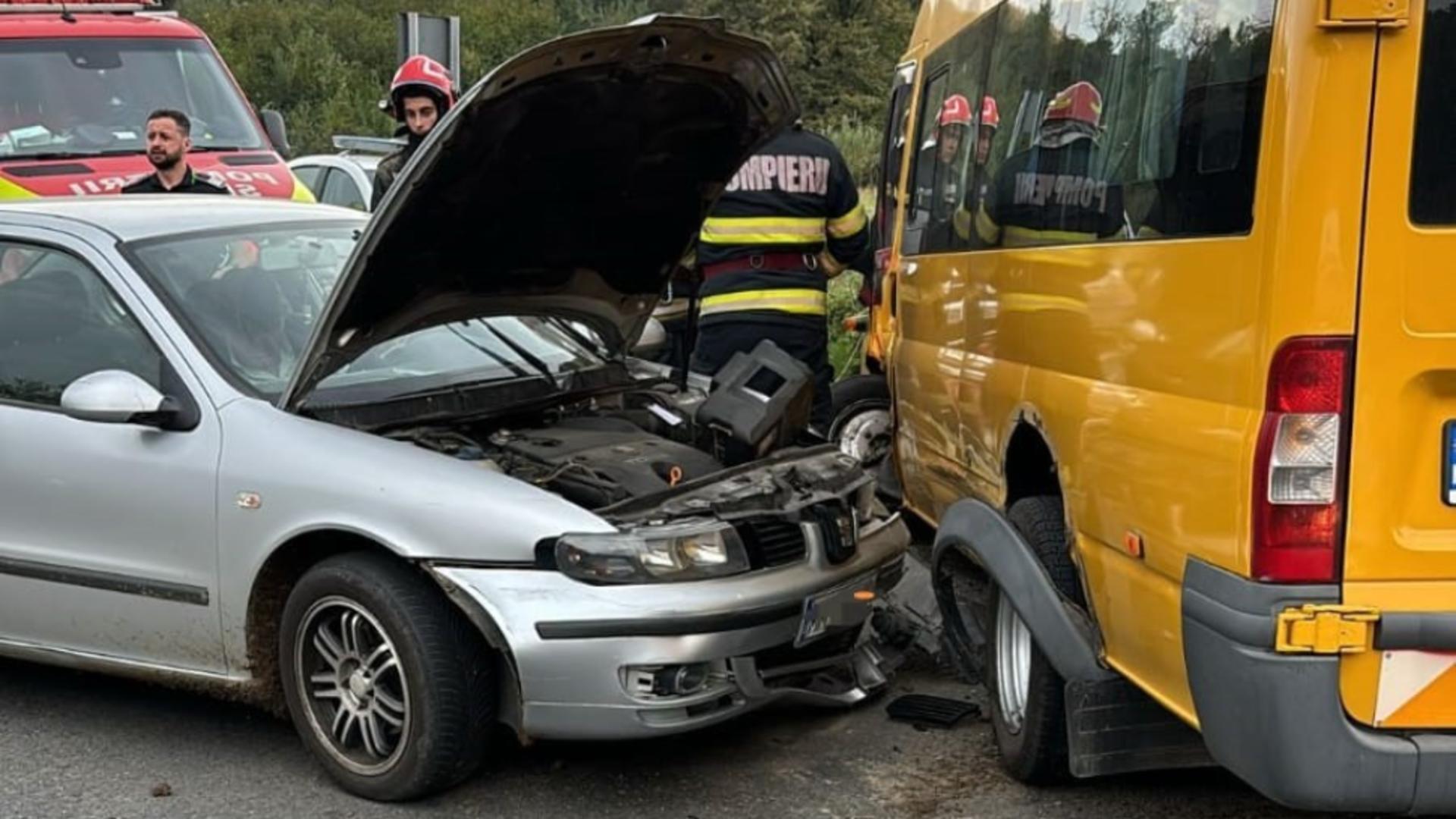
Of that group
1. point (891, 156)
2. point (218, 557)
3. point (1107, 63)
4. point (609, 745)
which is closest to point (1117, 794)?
point (609, 745)

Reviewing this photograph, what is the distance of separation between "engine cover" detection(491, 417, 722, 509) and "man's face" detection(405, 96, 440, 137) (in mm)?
3062

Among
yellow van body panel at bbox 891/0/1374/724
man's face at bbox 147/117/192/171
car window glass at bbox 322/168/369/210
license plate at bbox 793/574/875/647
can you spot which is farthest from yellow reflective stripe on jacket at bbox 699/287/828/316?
car window glass at bbox 322/168/369/210

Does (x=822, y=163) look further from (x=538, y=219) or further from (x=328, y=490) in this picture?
(x=328, y=490)

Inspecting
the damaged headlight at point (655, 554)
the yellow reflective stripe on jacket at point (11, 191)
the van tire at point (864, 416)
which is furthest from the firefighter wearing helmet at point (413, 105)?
the damaged headlight at point (655, 554)

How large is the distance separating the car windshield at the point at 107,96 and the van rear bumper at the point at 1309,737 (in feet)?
28.6

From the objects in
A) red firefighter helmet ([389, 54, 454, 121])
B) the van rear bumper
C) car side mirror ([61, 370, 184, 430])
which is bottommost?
the van rear bumper

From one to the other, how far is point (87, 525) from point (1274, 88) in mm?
3334

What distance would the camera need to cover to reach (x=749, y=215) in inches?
240

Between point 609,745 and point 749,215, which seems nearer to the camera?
point 609,745

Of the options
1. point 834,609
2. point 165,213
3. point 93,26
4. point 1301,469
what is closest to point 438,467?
point 834,609

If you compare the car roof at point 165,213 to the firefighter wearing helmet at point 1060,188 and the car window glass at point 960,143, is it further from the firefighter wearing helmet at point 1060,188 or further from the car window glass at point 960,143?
the firefighter wearing helmet at point 1060,188

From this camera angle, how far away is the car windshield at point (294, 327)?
434 centimetres

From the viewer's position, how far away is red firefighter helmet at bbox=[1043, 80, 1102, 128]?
3.66 meters

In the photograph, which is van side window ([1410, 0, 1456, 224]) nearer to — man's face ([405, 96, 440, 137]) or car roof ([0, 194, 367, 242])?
car roof ([0, 194, 367, 242])
